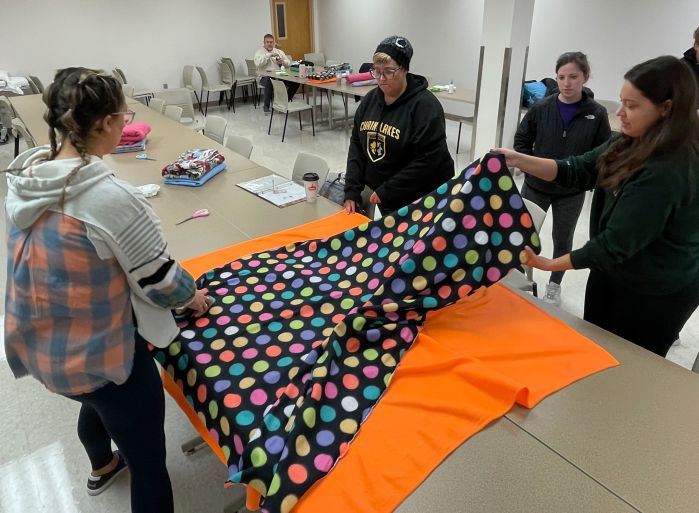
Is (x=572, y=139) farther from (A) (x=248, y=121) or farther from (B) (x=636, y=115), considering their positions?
(A) (x=248, y=121)

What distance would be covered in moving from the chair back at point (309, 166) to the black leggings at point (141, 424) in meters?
1.83

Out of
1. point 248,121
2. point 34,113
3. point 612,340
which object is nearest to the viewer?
point 612,340

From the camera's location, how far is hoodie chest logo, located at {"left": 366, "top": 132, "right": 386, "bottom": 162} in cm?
245

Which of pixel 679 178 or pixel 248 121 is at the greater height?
pixel 679 178

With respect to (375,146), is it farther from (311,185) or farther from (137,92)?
(137,92)

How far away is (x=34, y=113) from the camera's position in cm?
486

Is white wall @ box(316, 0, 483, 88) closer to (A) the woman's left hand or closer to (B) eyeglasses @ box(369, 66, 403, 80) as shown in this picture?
(B) eyeglasses @ box(369, 66, 403, 80)

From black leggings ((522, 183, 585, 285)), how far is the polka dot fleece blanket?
50.1 inches

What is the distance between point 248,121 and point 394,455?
7.44 meters

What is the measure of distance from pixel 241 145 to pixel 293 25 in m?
7.26

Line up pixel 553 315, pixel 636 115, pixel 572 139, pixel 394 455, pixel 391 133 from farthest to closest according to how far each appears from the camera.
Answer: pixel 572 139 < pixel 391 133 < pixel 553 315 < pixel 636 115 < pixel 394 455

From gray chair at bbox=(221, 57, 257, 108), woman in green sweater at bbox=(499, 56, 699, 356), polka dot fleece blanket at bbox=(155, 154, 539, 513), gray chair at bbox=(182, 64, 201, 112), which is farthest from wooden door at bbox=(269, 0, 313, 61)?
woman in green sweater at bbox=(499, 56, 699, 356)

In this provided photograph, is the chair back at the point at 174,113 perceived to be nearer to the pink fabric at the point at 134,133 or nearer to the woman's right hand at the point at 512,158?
the pink fabric at the point at 134,133

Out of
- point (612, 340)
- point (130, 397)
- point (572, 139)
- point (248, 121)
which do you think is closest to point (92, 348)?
point (130, 397)
